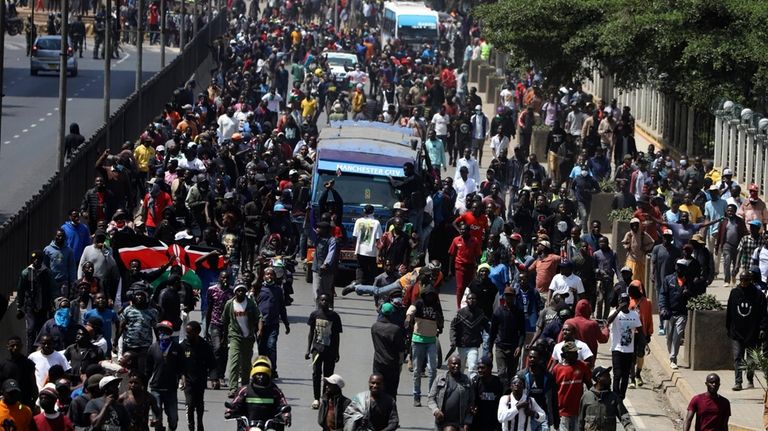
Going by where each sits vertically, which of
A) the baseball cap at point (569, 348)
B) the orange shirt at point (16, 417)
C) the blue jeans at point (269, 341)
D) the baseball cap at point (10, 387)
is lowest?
the blue jeans at point (269, 341)

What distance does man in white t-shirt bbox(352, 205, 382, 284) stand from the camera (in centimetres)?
2916

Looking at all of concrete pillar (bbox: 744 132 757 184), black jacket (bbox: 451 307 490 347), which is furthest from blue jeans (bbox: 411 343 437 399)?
concrete pillar (bbox: 744 132 757 184)

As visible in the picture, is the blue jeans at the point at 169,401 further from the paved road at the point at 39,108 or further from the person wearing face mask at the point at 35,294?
the paved road at the point at 39,108

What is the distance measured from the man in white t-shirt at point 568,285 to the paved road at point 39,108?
1299 centimetres

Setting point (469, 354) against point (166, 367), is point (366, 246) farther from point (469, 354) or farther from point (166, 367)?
point (166, 367)

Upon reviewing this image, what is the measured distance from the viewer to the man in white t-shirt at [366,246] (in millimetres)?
29156

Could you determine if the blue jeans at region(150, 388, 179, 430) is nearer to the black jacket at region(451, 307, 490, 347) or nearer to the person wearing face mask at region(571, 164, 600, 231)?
the black jacket at region(451, 307, 490, 347)

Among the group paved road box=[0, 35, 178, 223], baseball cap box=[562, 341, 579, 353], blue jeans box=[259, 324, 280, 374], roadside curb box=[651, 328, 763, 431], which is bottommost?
roadside curb box=[651, 328, 763, 431]

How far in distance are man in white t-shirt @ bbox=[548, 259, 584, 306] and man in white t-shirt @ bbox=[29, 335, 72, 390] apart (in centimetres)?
659

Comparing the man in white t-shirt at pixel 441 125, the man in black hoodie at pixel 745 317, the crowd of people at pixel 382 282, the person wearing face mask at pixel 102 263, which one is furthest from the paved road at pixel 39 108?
the man in black hoodie at pixel 745 317

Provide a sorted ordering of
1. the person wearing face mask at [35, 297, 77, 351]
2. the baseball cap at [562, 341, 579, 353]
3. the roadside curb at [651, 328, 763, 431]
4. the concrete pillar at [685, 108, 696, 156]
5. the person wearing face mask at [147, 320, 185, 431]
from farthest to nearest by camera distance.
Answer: the concrete pillar at [685, 108, 696, 156]
the roadside curb at [651, 328, 763, 431]
the person wearing face mask at [35, 297, 77, 351]
the baseball cap at [562, 341, 579, 353]
the person wearing face mask at [147, 320, 185, 431]

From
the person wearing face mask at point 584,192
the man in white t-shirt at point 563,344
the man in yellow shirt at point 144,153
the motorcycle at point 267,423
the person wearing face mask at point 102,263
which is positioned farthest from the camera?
the man in yellow shirt at point 144,153

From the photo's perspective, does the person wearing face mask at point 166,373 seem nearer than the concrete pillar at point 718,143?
Yes

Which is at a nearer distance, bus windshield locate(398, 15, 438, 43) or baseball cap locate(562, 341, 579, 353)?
baseball cap locate(562, 341, 579, 353)
